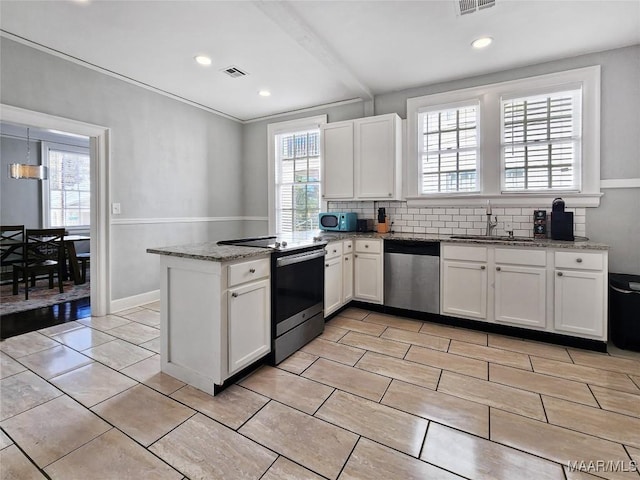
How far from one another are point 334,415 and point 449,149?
318 cm

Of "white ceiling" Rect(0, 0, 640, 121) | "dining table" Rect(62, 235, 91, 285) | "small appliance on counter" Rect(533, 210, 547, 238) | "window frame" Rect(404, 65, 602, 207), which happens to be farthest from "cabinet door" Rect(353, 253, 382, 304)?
"dining table" Rect(62, 235, 91, 285)

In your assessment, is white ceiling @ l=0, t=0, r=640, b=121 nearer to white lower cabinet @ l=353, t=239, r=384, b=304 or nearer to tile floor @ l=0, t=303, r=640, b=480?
white lower cabinet @ l=353, t=239, r=384, b=304

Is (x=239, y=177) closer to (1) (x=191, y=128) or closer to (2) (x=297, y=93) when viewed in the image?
(1) (x=191, y=128)

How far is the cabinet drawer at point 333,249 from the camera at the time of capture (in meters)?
3.22

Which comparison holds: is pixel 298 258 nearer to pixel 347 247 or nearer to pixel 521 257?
pixel 347 247

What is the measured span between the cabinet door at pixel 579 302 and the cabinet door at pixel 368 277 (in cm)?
162

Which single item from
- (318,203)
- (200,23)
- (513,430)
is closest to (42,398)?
(513,430)

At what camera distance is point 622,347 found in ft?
8.82

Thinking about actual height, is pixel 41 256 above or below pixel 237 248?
below

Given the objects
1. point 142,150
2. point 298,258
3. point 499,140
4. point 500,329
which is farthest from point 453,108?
point 142,150

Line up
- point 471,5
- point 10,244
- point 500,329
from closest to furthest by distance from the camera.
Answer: point 471,5, point 500,329, point 10,244

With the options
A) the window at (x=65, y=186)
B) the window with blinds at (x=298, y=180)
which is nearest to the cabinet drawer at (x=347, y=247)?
the window with blinds at (x=298, y=180)

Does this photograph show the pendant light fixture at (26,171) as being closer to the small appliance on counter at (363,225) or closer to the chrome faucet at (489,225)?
the small appliance on counter at (363,225)

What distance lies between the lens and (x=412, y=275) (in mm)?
3439
